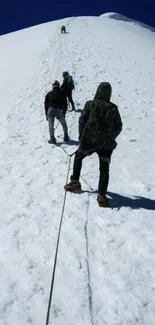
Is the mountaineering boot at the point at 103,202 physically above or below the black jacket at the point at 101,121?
below

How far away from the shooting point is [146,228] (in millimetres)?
5344

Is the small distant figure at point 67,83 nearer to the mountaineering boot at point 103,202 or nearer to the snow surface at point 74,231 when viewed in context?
the snow surface at point 74,231

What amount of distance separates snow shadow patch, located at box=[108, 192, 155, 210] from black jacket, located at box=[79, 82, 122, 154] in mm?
1072

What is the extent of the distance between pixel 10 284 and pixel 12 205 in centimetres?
231

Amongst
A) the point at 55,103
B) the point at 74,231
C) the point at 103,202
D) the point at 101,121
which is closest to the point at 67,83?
the point at 55,103

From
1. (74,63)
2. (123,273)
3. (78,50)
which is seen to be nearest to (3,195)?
(123,273)

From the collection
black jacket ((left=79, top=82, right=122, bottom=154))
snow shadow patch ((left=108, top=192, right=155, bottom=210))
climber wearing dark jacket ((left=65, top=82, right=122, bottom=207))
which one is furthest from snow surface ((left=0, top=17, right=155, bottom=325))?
black jacket ((left=79, top=82, right=122, bottom=154))

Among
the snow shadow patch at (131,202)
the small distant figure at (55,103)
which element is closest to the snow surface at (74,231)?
the snow shadow patch at (131,202)

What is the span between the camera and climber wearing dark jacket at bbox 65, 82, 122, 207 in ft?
19.4

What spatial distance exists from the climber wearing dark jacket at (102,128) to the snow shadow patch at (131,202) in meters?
0.31

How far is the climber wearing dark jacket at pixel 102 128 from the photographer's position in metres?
5.90

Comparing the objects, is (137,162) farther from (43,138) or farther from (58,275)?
(58,275)

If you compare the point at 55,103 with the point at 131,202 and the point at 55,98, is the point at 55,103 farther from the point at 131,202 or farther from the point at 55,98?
the point at 131,202

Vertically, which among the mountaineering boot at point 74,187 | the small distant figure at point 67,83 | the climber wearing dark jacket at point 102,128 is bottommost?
the mountaineering boot at point 74,187
